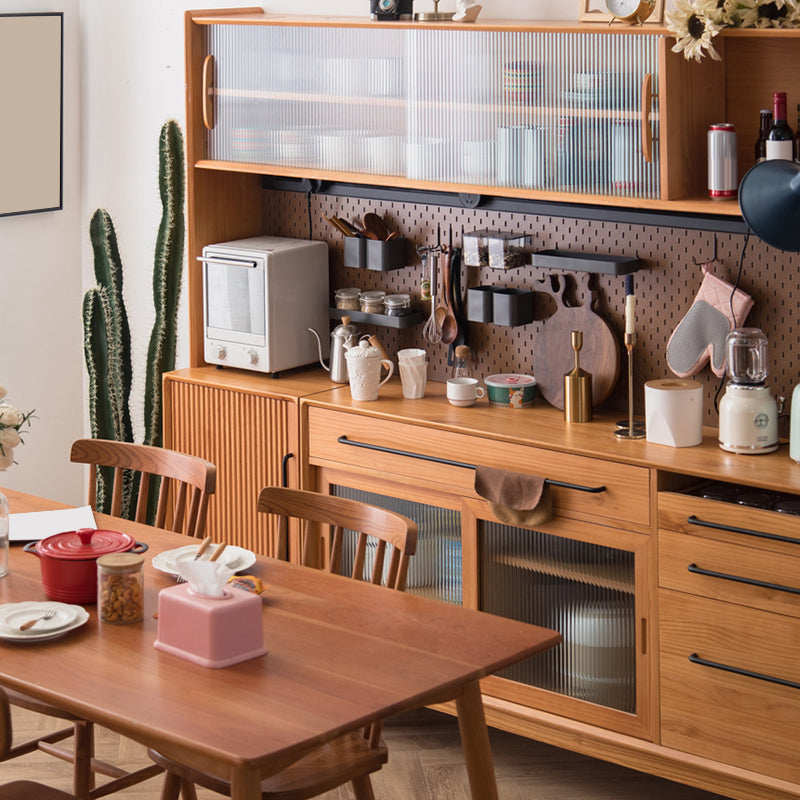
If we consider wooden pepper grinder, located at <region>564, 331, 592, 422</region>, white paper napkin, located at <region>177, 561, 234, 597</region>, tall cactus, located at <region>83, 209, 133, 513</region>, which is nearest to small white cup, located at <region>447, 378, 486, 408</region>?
wooden pepper grinder, located at <region>564, 331, 592, 422</region>

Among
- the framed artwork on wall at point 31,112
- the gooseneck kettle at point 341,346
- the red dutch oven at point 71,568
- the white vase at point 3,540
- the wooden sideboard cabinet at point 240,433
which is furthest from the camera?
the framed artwork on wall at point 31,112

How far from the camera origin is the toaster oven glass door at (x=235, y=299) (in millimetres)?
4379

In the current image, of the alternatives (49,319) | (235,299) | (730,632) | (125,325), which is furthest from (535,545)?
(49,319)

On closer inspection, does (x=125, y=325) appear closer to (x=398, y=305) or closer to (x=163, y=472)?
(x=398, y=305)

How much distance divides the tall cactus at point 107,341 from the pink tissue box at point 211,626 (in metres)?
3.00

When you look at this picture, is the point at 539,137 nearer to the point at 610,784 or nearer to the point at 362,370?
the point at 362,370

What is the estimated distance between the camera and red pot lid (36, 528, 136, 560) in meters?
2.78

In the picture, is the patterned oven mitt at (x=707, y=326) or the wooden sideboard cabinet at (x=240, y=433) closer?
the patterned oven mitt at (x=707, y=326)

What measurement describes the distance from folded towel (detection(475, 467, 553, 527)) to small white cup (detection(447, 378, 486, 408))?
331 mm

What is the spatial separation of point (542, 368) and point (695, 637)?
39.1 inches

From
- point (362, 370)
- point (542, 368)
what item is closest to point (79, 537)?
point (362, 370)

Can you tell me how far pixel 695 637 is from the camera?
3.45 meters

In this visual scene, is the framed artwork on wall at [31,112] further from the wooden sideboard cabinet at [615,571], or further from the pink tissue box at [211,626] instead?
the pink tissue box at [211,626]

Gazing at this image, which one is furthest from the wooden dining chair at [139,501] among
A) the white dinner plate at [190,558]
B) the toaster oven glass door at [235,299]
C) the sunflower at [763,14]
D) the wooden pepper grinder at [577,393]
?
the sunflower at [763,14]
